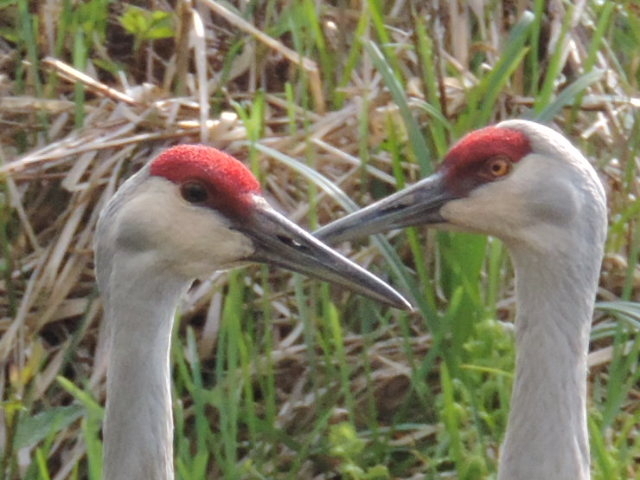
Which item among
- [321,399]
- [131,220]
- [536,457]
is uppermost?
[131,220]

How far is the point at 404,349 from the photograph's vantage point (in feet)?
15.9

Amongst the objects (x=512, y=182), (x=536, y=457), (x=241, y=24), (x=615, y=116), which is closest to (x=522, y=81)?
(x=615, y=116)

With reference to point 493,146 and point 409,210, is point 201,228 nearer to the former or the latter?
point 409,210

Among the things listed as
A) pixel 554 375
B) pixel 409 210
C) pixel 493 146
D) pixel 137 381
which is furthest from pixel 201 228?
pixel 554 375

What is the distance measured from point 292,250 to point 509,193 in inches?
22.0

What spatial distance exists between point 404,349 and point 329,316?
304 millimetres

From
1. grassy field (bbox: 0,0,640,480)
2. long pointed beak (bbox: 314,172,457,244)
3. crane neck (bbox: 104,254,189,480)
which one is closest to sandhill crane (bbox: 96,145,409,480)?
crane neck (bbox: 104,254,189,480)

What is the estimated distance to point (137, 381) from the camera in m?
3.55

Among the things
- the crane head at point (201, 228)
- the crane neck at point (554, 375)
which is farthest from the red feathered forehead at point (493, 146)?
the crane head at point (201, 228)

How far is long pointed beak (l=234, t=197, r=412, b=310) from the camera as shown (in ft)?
12.0

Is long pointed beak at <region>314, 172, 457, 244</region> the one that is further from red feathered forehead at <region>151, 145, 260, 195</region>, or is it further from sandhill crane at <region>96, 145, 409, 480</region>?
red feathered forehead at <region>151, 145, 260, 195</region>

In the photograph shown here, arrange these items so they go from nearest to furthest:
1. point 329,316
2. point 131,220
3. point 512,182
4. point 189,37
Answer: point 131,220 < point 512,182 < point 329,316 < point 189,37

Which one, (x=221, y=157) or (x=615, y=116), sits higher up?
(x=221, y=157)

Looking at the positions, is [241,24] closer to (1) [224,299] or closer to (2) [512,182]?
(1) [224,299]
